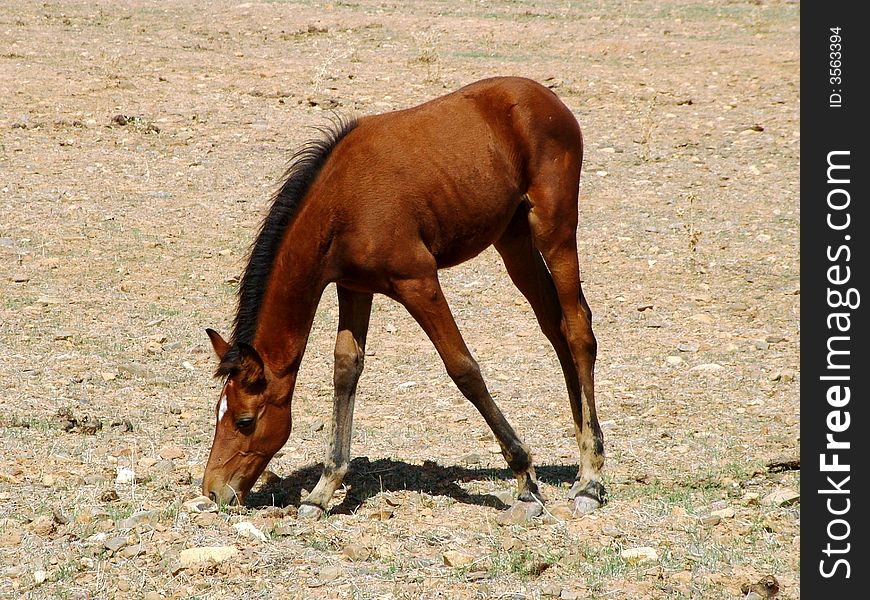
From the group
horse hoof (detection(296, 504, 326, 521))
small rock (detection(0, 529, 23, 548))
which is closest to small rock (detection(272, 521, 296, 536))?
horse hoof (detection(296, 504, 326, 521))

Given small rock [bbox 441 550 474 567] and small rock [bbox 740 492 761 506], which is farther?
small rock [bbox 740 492 761 506]

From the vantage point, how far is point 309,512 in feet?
16.4

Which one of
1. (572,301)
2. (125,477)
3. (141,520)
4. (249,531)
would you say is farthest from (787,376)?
(141,520)

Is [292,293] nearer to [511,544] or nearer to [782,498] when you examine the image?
[511,544]

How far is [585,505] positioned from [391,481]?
100 cm

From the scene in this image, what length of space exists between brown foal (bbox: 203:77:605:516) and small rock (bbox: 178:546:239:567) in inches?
22.7

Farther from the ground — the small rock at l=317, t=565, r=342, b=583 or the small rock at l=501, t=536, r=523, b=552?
the small rock at l=317, t=565, r=342, b=583

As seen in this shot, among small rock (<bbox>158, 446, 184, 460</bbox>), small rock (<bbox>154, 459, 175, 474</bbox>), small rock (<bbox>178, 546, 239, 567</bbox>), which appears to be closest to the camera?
small rock (<bbox>178, 546, 239, 567</bbox>)

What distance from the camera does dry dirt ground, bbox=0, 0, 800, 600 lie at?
445cm

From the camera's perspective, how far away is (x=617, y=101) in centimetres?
1393

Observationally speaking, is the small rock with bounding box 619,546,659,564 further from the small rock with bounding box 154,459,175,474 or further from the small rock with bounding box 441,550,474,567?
the small rock with bounding box 154,459,175,474

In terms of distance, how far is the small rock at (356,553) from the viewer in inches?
174

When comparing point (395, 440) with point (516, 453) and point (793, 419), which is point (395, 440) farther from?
point (793, 419)

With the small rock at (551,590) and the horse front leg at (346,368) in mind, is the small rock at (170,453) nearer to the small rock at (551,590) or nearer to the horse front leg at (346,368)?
the horse front leg at (346,368)
